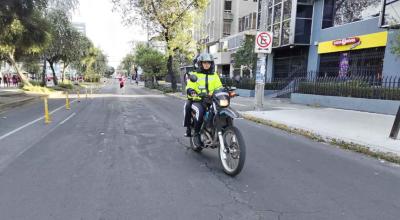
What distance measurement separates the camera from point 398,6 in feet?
56.9

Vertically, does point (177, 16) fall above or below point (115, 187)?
above

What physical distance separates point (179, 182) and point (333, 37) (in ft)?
79.1

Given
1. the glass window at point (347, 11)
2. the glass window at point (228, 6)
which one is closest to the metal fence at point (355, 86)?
the glass window at point (347, 11)

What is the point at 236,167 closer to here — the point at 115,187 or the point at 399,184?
the point at 115,187

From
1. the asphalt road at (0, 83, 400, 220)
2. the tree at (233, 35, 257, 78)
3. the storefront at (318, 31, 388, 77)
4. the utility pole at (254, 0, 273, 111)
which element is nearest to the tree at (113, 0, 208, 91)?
the tree at (233, 35, 257, 78)

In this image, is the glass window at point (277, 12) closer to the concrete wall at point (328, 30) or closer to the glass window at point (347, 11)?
the concrete wall at point (328, 30)

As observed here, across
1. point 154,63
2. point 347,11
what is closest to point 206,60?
point 347,11

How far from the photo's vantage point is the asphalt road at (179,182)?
432 centimetres

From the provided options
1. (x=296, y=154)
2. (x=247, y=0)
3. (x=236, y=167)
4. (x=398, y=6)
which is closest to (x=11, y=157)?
(x=236, y=167)

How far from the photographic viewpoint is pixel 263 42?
48.2ft

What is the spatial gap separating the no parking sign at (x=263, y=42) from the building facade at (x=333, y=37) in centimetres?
685

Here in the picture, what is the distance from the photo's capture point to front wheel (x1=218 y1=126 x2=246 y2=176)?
5.53m

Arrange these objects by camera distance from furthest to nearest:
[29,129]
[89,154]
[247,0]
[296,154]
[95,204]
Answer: [247,0]
[29,129]
[296,154]
[89,154]
[95,204]

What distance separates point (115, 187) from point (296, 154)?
13.3 feet
